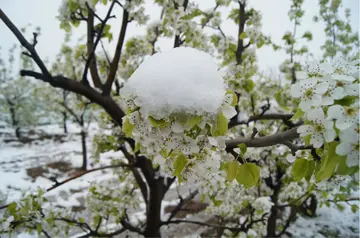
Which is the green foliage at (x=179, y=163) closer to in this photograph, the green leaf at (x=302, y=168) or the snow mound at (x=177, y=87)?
the snow mound at (x=177, y=87)

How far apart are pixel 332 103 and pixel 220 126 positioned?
0.98 ft

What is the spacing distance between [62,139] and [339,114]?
62.0ft

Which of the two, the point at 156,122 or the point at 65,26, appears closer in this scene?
the point at 156,122

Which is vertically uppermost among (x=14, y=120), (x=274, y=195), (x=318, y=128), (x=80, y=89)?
(x=14, y=120)

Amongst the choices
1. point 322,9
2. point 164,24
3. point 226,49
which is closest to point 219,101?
point 164,24

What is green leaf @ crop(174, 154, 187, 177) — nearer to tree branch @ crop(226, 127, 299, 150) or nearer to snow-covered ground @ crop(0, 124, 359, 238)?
tree branch @ crop(226, 127, 299, 150)

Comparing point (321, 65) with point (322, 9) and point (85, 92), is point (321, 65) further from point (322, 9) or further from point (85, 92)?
point (322, 9)

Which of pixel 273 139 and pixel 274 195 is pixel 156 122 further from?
pixel 274 195

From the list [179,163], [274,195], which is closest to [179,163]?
[179,163]

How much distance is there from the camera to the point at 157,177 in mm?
2627

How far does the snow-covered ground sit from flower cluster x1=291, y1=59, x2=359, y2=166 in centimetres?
175

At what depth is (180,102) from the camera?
63cm

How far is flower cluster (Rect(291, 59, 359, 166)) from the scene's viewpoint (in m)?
0.56

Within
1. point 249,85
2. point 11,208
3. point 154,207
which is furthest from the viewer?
point 154,207
